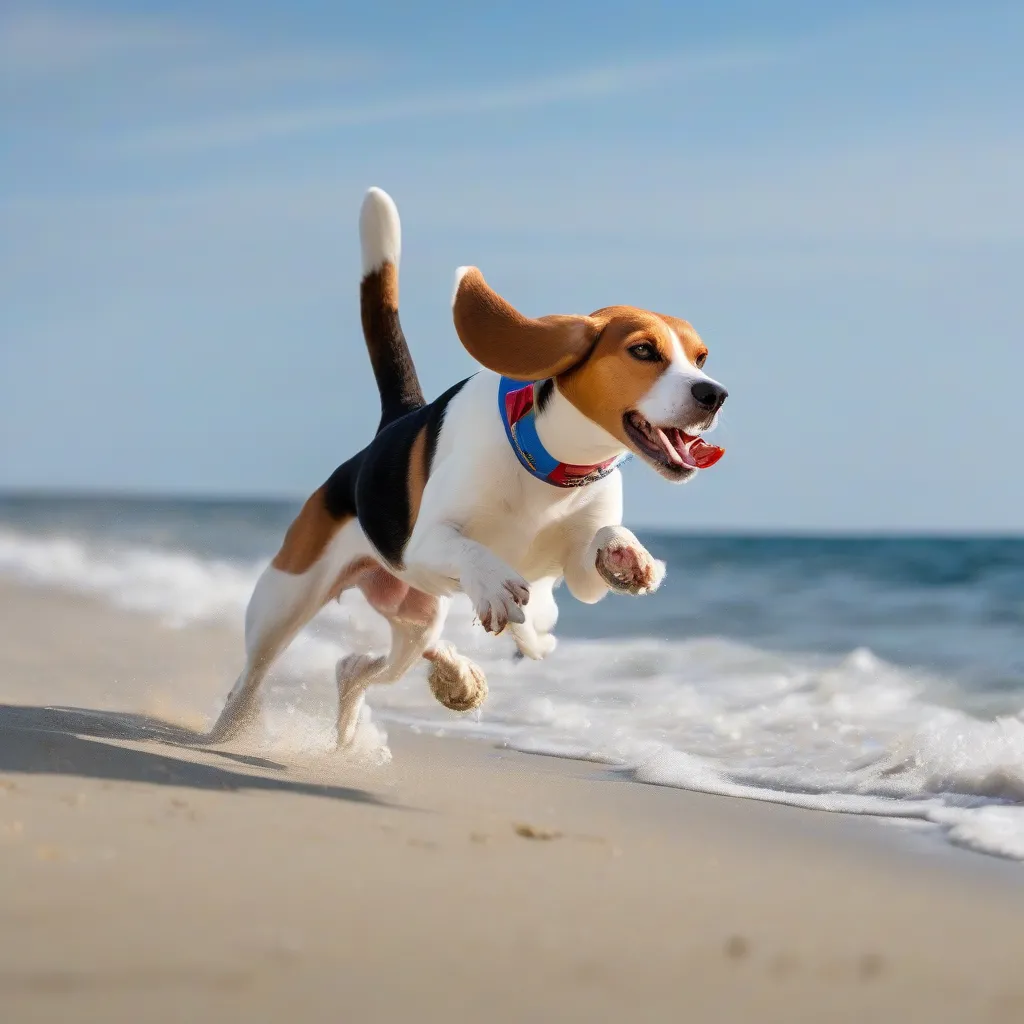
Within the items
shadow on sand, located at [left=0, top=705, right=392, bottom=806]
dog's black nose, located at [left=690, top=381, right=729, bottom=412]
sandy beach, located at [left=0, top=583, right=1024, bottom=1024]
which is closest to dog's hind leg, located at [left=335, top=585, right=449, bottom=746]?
shadow on sand, located at [left=0, top=705, right=392, bottom=806]

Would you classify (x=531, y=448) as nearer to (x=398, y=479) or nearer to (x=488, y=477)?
(x=488, y=477)

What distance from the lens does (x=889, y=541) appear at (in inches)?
1034

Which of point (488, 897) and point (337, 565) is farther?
point (337, 565)

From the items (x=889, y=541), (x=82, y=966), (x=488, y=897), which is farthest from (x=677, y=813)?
(x=889, y=541)

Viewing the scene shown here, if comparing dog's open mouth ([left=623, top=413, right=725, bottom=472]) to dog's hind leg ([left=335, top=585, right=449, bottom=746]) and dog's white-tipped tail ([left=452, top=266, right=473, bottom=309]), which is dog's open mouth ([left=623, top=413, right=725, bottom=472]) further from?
dog's hind leg ([left=335, top=585, right=449, bottom=746])

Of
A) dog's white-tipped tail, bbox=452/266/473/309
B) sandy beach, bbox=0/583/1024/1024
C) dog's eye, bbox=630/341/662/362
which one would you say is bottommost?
sandy beach, bbox=0/583/1024/1024

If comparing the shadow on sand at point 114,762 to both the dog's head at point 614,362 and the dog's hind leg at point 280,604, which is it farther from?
the dog's head at point 614,362

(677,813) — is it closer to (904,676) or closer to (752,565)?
(904,676)

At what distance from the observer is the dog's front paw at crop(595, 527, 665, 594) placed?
452 cm

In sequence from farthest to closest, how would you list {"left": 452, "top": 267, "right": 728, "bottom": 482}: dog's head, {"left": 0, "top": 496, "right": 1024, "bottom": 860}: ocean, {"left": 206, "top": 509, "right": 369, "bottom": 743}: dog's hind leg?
{"left": 206, "top": 509, "right": 369, "bottom": 743}: dog's hind leg, {"left": 0, "top": 496, "right": 1024, "bottom": 860}: ocean, {"left": 452, "top": 267, "right": 728, "bottom": 482}: dog's head

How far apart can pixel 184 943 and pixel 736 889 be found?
1.29 m

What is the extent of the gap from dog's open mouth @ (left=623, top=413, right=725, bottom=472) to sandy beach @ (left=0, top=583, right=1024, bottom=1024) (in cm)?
105

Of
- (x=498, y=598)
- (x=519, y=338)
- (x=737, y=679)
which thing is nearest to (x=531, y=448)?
(x=519, y=338)

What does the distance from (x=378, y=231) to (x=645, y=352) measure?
1.89 meters
